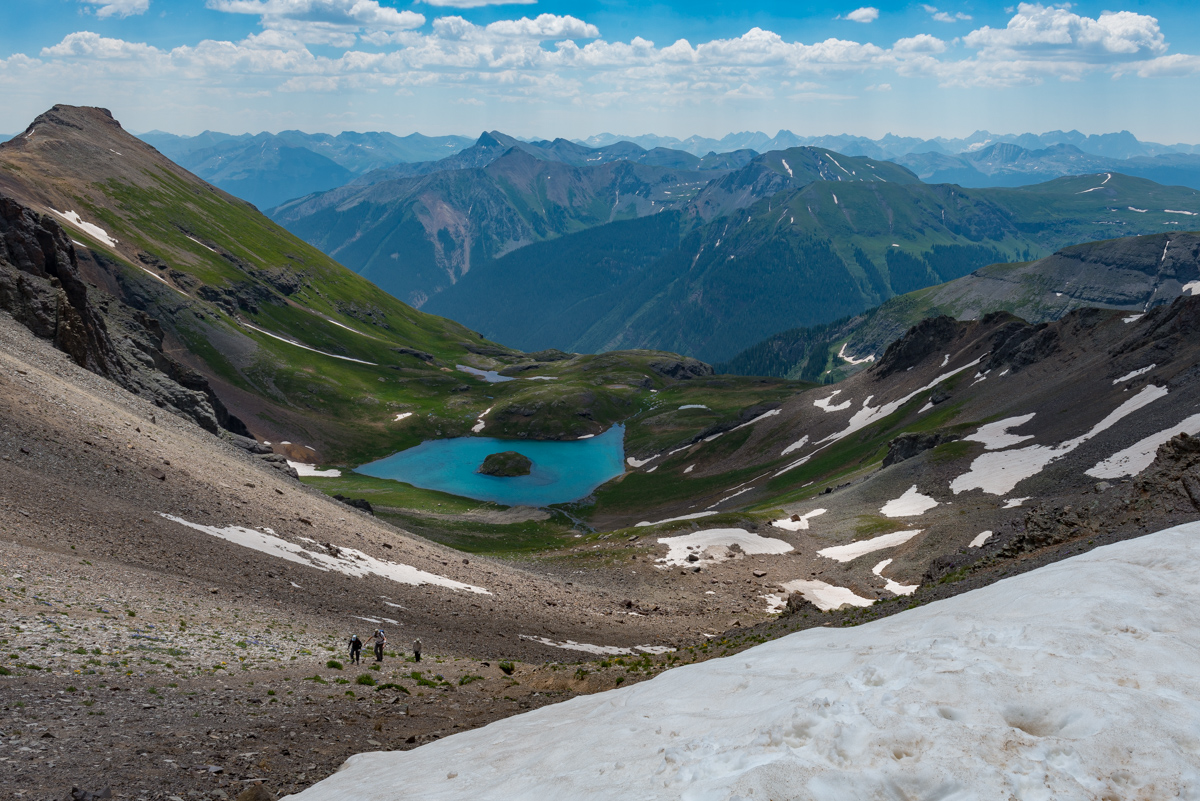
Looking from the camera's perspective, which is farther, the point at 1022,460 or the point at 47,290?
the point at 1022,460

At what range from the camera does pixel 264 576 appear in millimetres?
36938

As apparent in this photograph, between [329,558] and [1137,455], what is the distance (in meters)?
69.8

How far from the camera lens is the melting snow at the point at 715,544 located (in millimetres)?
68812

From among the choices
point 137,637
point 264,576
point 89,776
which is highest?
point 89,776

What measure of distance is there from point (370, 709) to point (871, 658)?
16.4 metres

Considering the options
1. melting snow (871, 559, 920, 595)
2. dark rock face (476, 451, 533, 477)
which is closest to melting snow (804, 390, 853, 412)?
dark rock face (476, 451, 533, 477)

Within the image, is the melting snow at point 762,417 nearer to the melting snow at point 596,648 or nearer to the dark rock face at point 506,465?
the dark rock face at point 506,465

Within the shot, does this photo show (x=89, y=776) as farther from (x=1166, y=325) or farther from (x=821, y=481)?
(x=1166, y=325)

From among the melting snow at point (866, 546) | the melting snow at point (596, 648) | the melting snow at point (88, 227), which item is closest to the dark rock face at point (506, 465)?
the melting snow at point (866, 546)

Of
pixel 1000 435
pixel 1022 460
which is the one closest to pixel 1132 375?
pixel 1000 435

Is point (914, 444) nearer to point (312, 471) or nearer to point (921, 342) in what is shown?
point (921, 342)

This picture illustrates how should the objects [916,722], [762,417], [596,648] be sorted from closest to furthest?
1. [916,722]
2. [596,648]
3. [762,417]

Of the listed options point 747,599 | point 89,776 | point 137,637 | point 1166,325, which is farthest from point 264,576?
point 1166,325

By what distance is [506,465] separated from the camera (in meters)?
162
